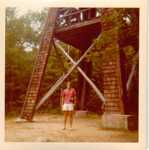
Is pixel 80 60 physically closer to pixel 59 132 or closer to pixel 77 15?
pixel 77 15

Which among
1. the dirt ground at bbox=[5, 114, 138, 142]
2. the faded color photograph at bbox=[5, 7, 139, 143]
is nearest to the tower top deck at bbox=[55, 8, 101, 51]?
the faded color photograph at bbox=[5, 7, 139, 143]

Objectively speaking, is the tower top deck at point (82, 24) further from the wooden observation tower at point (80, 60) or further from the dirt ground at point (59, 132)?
the dirt ground at point (59, 132)

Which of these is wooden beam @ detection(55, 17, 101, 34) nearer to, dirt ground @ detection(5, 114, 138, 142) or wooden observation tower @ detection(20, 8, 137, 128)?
wooden observation tower @ detection(20, 8, 137, 128)

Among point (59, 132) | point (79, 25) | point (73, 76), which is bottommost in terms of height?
point (59, 132)

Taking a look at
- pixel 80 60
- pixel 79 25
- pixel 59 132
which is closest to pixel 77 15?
pixel 79 25

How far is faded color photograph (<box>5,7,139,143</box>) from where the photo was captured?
1420 mm

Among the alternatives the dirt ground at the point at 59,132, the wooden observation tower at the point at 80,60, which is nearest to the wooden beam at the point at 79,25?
the wooden observation tower at the point at 80,60

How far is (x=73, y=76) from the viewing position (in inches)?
56.1

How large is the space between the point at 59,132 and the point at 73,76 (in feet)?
0.80

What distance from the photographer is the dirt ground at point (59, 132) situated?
1.42 metres

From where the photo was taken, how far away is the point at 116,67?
1.44 metres

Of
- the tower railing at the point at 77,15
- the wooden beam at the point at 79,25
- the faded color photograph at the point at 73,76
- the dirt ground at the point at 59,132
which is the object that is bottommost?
the dirt ground at the point at 59,132

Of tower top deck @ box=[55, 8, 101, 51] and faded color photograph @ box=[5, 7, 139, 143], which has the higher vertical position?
tower top deck @ box=[55, 8, 101, 51]

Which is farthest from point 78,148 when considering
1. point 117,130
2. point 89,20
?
point 89,20
